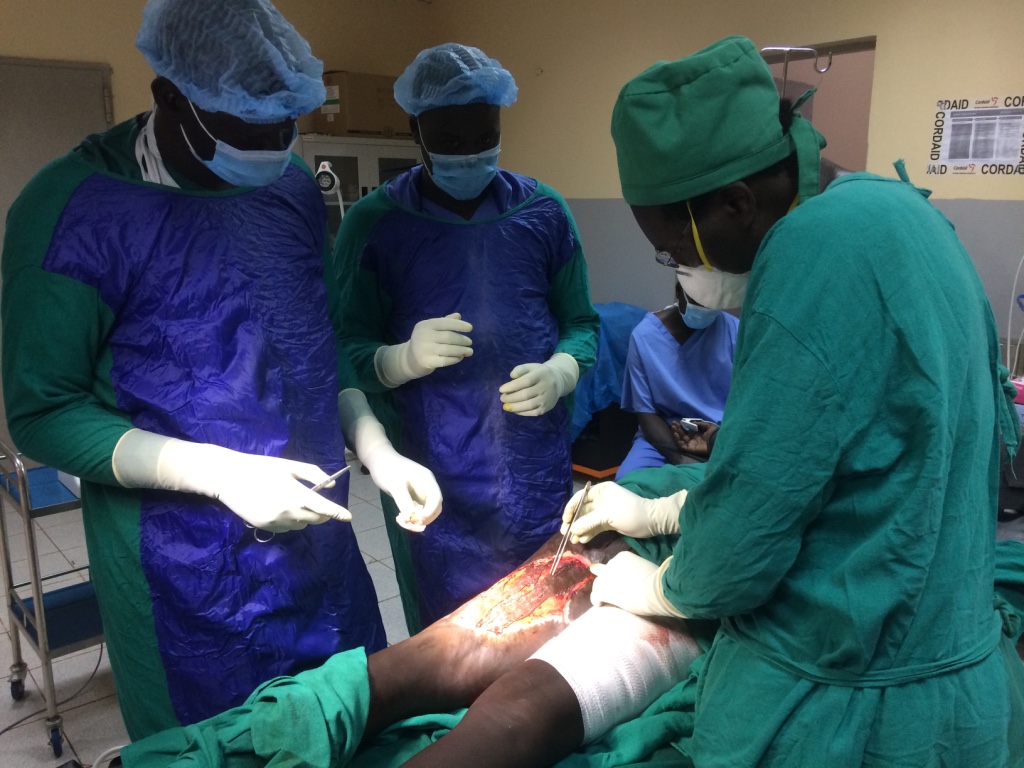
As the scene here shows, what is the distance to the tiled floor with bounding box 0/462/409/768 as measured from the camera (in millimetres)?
2252

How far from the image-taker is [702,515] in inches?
35.6

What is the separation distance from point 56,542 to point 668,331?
2980mm

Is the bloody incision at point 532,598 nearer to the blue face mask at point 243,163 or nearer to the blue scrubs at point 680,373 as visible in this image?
the blue face mask at point 243,163

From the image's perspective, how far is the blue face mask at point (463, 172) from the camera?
169 centimetres

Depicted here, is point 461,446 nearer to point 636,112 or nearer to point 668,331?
point 636,112

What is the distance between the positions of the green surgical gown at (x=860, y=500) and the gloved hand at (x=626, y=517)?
639mm

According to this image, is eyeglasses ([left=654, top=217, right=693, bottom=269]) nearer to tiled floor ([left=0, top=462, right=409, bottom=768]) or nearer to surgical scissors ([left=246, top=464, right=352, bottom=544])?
surgical scissors ([left=246, top=464, right=352, bottom=544])

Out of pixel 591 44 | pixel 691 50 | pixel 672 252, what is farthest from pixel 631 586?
pixel 591 44

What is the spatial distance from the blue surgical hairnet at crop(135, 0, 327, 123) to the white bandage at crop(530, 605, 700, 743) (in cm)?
96

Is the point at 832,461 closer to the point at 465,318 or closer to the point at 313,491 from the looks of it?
the point at 313,491

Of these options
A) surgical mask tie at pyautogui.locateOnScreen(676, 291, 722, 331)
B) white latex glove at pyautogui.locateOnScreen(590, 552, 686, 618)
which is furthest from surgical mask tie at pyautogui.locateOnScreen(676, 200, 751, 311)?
surgical mask tie at pyautogui.locateOnScreen(676, 291, 722, 331)

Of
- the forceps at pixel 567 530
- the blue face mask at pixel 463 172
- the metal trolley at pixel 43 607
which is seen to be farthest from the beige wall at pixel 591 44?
the metal trolley at pixel 43 607

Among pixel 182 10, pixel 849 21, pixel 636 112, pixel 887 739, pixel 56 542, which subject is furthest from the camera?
pixel 56 542

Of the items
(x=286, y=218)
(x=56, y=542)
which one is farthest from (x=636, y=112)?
(x=56, y=542)
